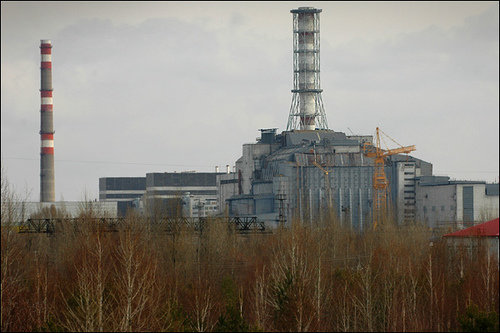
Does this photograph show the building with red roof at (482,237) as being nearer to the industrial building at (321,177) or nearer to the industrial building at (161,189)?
the industrial building at (321,177)

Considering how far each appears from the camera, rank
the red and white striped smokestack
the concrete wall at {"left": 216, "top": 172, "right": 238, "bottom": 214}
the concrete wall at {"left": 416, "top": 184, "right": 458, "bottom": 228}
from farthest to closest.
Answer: the red and white striped smokestack
the concrete wall at {"left": 216, "top": 172, "right": 238, "bottom": 214}
the concrete wall at {"left": 416, "top": 184, "right": 458, "bottom": 228}

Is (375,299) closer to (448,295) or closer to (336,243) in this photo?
(448,295)

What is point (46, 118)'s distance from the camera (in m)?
86.6

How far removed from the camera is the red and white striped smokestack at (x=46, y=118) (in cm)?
8600

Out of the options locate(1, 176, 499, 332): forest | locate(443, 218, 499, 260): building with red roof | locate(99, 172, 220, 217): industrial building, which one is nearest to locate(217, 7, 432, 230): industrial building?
locate(99, 172, 220, 217): industrial building

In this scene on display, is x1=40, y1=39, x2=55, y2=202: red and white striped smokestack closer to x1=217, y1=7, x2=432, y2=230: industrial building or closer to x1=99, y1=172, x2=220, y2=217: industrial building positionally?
x1=99, y1=172, x2=220, y2=217: industrial building

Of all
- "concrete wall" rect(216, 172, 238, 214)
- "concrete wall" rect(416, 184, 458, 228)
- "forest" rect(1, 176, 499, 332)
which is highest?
"concrete wall" rect(216, 172, 238, 214)

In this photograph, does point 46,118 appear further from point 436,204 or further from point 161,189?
point 436,204

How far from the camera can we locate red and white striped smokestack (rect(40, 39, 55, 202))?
86000 millimetres

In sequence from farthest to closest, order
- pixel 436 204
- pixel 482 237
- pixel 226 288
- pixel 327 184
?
1. pixel 327 184
2. pixel 436 204
3. pixel 226 288
4. pixel 482 237

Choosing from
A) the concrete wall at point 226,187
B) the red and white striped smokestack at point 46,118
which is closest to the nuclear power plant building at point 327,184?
the concrete wall at point 226,187

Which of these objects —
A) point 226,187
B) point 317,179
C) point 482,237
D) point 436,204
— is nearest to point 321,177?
point 317,179

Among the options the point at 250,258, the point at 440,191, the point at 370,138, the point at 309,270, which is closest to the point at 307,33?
the point at 370,138

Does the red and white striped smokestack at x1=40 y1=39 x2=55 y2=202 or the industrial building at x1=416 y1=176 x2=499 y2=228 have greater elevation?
the red and white striped smokestack at x1=40 y1=39 x2=55 y2=202
